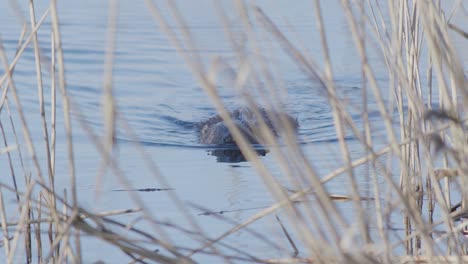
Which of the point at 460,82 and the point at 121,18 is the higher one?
the point at 121,18

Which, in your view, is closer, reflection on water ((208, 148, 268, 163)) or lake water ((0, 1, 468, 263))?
lake water ((0, 1, 468, 263))

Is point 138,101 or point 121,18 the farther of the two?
point 121,18

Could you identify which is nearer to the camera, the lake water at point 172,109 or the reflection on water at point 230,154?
the lake water at point 172,109

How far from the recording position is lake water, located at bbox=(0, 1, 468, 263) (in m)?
3.47

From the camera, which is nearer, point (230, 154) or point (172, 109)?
point (230, 154)

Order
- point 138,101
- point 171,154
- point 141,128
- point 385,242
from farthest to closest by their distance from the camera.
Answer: point 138,101
point 141,128
point 171,154
point 385,242

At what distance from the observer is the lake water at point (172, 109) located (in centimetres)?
347

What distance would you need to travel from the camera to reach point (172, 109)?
749 cm

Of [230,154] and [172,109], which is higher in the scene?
[172,109]

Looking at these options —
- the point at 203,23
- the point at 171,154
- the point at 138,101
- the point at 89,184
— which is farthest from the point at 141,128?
the point at 203,23

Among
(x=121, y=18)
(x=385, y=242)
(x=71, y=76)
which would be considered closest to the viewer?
(x=385, y=242)

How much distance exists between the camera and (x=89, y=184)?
13.7ft

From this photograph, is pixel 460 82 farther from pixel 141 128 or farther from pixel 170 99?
pixel 170 99

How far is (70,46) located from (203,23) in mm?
1624
